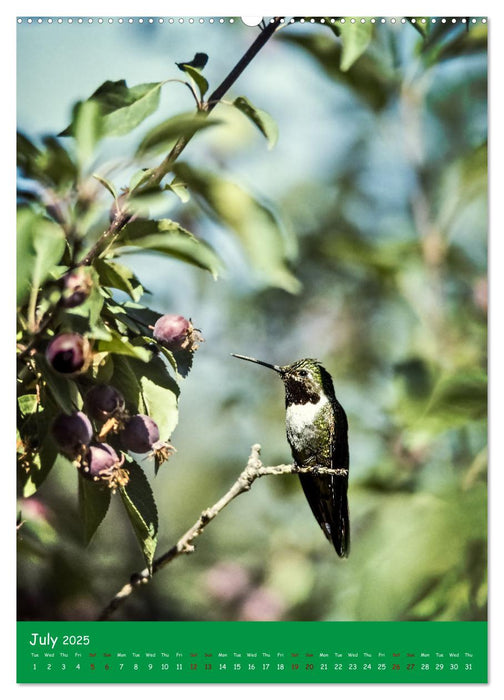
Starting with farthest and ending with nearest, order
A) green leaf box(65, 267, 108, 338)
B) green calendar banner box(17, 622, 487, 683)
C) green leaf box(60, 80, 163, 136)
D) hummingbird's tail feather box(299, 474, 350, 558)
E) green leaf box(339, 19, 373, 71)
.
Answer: hummingbird's tail feather box(299, 474, 350, 558) < green calendar banner box(17, 622, 487, 683) < green leaf box(339, 19, 373, 71) < green leaf box(60, 80, 163, 136) < green leaf box(65, 267, 108, 338)

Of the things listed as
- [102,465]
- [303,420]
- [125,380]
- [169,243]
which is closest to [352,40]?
[169,243]

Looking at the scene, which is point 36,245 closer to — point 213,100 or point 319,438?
point 213,100

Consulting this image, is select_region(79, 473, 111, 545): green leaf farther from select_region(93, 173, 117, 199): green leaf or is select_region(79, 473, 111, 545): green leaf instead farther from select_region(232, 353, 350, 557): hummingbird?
select_region(232, 353, 350, 557): hummingbird

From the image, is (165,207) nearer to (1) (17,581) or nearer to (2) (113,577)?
(1) (17,581)

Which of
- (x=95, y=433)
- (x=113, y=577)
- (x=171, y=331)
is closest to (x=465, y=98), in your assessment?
(x=171, y=331)

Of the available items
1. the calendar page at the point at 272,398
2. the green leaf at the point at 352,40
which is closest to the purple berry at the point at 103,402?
the calendar page at the point at 272,398

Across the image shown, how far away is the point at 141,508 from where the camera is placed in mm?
1069

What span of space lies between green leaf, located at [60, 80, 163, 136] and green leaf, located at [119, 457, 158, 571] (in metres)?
0.42

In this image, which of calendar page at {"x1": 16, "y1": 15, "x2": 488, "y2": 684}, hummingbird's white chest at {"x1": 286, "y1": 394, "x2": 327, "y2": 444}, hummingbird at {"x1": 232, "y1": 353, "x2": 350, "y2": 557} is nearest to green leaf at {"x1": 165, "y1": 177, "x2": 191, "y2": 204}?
calendar page at {"x1": 16, "y1": 15, "x2": 488, "y2": 684}

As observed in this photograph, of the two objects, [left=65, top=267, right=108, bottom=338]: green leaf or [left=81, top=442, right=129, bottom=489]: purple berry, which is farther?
[left=81, top=442, right=129, bottom=489]: purple berry

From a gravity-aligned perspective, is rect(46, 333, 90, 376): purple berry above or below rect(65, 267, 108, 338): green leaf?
below

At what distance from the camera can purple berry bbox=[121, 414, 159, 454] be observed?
1011 mm

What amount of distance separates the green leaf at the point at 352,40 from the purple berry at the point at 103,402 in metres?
0.53

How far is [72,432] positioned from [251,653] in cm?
63
